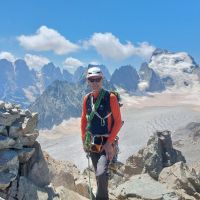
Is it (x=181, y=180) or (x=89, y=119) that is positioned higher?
(x=89, y=119)

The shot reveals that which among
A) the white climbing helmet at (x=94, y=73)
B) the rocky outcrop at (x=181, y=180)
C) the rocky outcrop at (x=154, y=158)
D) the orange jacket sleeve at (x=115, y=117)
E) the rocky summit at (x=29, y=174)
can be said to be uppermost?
the white climbing helmet at (x=94, y=73)

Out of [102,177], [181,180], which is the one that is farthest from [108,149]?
[181,180]

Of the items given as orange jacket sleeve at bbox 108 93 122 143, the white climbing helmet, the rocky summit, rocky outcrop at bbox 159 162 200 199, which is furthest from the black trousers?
rocky outcrop at bbox 159 162 200 199

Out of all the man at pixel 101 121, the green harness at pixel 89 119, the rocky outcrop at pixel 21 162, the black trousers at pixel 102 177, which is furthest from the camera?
the rocky outcrop at pixel 21 162

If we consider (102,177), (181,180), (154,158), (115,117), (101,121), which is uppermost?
(115,117)

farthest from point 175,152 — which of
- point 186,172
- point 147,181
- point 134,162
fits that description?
point 147,181

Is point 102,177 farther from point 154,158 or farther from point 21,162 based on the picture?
point 154,158

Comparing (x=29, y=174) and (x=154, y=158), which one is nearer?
(x=29, y=174)

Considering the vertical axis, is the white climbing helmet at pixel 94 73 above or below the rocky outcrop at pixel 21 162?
above

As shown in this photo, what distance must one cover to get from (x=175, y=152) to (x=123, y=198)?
3328cm

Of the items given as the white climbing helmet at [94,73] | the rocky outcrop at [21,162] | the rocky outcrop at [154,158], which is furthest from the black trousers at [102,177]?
the rocky outcrop at [154,158]

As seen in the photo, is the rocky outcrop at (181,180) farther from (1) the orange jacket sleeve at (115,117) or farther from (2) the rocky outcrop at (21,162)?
(1) the orange jacket sleeve at (115,117)

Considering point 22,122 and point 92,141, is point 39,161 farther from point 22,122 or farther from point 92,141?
point 92,141

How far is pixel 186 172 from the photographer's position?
21.7 metres
